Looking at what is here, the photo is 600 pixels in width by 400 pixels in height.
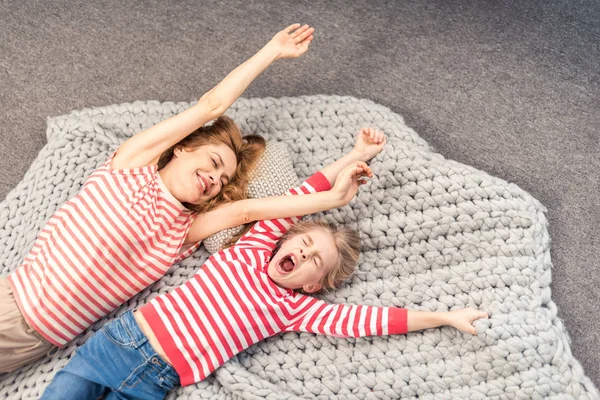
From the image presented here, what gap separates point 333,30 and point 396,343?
0.95 m

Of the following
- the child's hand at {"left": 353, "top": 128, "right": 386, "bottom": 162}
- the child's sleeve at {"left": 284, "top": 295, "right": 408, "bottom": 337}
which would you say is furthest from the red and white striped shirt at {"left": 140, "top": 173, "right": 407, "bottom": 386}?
the child's hand at {"left": 353, "top": 128, "right": 386, "bottom": 162}

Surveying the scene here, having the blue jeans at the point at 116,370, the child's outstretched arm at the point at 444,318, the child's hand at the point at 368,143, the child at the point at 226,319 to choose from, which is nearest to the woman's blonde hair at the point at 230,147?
the child at the point at 226,319

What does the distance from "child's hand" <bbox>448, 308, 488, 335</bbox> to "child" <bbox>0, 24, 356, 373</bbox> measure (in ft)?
1.16

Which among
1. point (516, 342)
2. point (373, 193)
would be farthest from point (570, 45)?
point (516, 342)

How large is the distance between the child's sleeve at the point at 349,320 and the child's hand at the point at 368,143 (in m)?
0.36

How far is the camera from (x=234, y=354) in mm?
1272

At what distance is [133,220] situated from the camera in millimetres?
1323

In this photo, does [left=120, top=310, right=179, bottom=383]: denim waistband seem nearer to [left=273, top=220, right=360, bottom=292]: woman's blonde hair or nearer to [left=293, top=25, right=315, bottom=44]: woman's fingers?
[left=273, top=220, right=360, bottom=292]: woman's blonde hair

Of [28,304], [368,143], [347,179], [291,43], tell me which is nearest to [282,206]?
[347,179]

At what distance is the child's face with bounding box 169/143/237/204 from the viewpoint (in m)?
1.34

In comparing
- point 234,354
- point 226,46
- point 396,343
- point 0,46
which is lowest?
point 396,343

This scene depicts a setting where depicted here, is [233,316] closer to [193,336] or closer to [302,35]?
[193,336]

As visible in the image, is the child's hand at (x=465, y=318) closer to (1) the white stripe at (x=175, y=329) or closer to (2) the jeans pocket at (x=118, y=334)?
(1) the white stripe at (x=175, y=329)

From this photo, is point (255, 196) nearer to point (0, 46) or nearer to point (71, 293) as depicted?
point (71, 293)
